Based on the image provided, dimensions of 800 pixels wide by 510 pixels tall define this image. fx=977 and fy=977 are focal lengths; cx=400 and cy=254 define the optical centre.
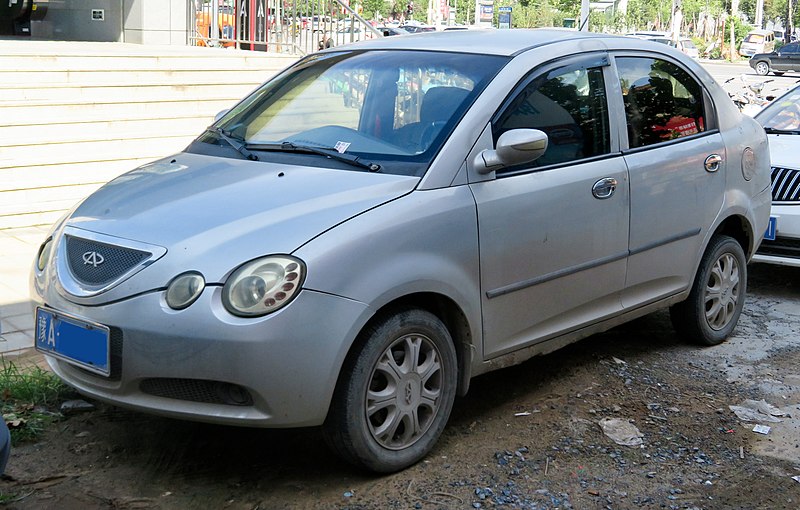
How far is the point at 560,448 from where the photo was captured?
4.23 m

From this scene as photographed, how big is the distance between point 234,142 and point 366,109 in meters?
0.65

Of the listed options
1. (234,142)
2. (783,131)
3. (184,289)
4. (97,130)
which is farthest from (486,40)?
(97,130)

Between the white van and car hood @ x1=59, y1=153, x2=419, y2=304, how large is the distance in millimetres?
59620

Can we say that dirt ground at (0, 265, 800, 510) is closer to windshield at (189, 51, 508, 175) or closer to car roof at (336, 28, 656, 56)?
windshield at (189, 51, 508, 175)

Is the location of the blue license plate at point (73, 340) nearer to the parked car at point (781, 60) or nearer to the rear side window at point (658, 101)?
the rear side window at point (658, 101)

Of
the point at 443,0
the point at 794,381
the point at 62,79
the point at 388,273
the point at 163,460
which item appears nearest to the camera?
the point at 388,273

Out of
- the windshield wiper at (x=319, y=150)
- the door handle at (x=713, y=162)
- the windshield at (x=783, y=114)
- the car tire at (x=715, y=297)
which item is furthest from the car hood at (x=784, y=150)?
the windshield wiper at (x=319, y=150)

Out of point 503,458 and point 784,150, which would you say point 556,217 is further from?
point 784,150

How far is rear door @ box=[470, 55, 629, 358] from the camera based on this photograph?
13.7ft

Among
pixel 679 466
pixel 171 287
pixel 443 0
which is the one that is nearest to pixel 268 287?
pixel 171 287

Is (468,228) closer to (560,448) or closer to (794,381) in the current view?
(560,448)

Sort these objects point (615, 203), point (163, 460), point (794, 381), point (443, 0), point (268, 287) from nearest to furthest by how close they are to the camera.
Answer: point (268, 287), point (163, 460), point (615, 203), point (794, 381), point (443, 0)

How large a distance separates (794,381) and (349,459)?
9.27ft

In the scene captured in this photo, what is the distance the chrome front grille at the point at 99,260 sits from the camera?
11.6ft
